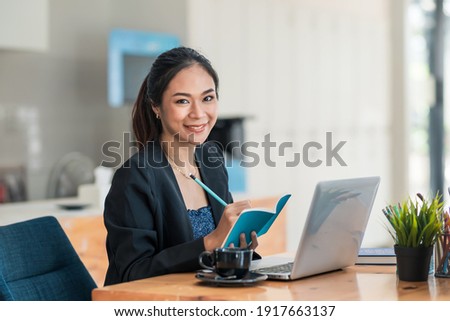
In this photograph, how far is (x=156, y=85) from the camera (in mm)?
2217

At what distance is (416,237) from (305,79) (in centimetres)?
409

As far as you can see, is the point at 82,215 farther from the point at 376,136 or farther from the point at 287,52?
the point at 376,136

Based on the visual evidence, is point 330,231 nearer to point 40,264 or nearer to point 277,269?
point 277,269

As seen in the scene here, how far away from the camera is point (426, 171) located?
22.8 feet

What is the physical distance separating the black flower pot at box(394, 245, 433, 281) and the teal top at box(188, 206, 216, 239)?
59cm

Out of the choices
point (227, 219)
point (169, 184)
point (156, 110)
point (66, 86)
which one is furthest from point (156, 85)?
point (66, 86)

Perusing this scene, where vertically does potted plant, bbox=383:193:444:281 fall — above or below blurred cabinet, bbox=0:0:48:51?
below

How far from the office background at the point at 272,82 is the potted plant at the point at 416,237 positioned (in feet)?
7.27

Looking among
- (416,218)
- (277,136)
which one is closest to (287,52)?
(277,136)

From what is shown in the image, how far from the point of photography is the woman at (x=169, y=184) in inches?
77.3

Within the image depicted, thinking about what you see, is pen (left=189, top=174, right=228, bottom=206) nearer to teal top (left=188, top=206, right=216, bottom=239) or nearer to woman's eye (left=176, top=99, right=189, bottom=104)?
teal top (left=188, top=206, right=216, bottom=239)

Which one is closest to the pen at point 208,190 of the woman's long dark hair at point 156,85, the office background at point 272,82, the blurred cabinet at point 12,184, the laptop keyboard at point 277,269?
the woman's long dark hair at point 156,85

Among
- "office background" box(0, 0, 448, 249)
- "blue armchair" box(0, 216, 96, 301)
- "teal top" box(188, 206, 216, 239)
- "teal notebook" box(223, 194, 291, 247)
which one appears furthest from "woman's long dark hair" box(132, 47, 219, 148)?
"office background" box(0, 0, 448, 249)

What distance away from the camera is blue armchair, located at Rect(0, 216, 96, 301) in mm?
2010
